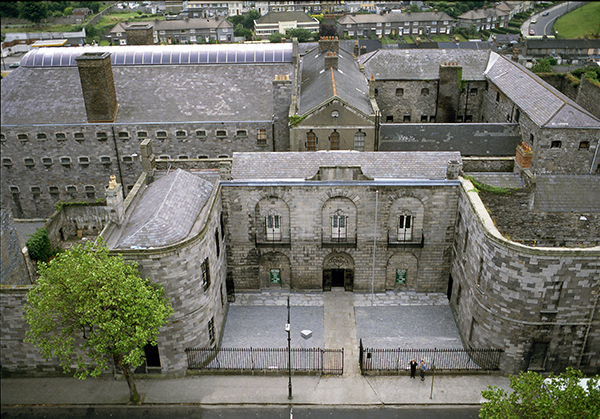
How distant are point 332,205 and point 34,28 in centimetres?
17664

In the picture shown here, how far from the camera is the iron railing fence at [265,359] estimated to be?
30.4 meters

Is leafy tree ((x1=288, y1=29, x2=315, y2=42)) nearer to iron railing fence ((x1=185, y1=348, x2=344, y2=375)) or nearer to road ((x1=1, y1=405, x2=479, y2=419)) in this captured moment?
iron railing fence ((x1=185, y1=348, x2=344, y2=375))

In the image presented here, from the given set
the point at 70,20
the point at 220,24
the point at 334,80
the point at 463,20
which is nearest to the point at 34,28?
the point at 70,20

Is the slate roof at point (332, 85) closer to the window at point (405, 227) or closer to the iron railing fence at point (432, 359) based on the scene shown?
the window at point (405, 227)

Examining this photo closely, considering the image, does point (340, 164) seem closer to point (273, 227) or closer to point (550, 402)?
point (273, 227)

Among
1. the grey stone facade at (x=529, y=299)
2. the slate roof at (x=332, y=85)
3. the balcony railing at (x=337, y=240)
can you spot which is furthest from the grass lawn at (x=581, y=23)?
the grey stone facade at (x=529, y=299)

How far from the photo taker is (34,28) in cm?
17212

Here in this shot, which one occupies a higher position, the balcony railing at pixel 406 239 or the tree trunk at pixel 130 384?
the balcony railing at pixel 406 239

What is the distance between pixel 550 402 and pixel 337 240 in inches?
695

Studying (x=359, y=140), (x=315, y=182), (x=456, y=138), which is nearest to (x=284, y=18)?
(x=456, y=138)

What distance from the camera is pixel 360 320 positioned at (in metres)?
34.8

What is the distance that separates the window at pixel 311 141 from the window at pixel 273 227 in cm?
1138

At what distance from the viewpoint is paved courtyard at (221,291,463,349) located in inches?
1293

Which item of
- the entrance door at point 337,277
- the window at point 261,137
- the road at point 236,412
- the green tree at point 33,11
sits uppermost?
the green tree at point 33,11
